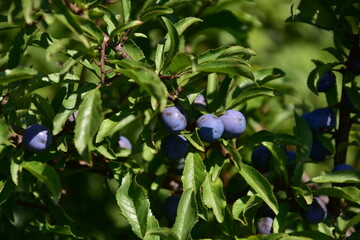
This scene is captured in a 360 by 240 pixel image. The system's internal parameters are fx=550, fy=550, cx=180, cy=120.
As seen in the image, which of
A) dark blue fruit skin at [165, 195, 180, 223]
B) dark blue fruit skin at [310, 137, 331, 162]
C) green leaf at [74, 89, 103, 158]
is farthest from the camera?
dark blue fruit skin at [310, 137, 331, 162]

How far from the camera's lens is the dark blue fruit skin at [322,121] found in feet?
5.58

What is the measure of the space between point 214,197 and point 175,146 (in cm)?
17

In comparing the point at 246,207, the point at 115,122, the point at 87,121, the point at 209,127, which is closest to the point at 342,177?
the point at 246,207

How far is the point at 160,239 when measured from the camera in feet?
4.35

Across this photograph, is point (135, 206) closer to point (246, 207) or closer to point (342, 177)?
point (246, 207)

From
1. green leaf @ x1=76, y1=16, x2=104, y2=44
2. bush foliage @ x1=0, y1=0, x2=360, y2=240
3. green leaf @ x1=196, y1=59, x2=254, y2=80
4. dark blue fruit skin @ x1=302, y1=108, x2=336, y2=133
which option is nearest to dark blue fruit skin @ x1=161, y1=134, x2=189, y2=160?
bush foliage @ x1=0, y1=0, x2=360, y2=240

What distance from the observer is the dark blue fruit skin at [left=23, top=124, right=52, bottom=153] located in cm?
134

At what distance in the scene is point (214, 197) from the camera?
55.6 inches

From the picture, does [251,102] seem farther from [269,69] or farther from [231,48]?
[231,48]

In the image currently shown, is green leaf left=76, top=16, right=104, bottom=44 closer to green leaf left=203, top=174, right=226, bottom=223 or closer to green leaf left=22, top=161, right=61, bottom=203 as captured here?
green leaf left=22, top=161, right=61, bottom=203

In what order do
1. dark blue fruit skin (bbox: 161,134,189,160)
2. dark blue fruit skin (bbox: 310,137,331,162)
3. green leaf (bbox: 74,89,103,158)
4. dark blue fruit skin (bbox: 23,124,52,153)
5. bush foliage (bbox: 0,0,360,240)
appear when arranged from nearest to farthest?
green leaf (bbox: 74,89,103,158)
bush foliage (bbox: 0,0,360,240)
dark blue fruit skin (bbox: 23,124,52,153)
dark blue fruit skin (bbox: 161,134,189,160)
dark blue fruit skin (bbox: 310,137,331,162)

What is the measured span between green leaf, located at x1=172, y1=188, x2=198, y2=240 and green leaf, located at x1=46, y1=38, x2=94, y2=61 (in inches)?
16.7

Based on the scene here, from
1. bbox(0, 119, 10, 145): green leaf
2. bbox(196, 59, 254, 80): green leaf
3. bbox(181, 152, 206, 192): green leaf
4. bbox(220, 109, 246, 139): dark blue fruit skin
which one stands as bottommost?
bbox(181, 152, 206, 192): green leaf

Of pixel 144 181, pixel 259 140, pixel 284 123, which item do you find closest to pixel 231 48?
pixel 259 140
